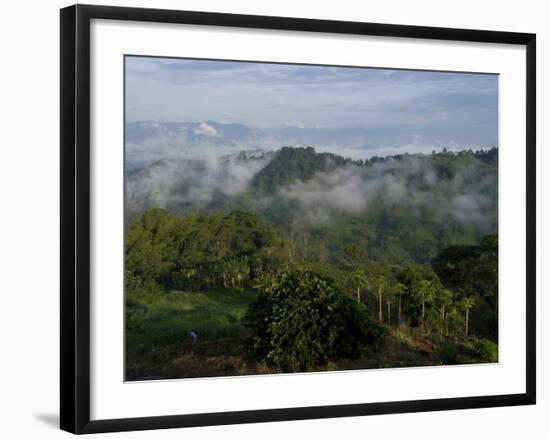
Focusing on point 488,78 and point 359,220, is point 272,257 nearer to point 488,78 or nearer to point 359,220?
point 359,220

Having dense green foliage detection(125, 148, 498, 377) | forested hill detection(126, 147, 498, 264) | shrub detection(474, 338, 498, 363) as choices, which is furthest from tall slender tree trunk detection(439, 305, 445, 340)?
forested hill detection(126, 147, 498, 264)

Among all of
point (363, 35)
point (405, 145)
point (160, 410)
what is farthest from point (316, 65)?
point (160, 410)

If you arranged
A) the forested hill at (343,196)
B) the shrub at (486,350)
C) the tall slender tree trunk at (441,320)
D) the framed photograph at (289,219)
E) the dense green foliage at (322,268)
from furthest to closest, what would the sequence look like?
1. the shrub at (486,350)
2. the tall slender tree trunk at (441,320)
3. the forested hill at (343,196)
4. the dense green foliage at (322,268)
5. the framed photograph at (289,219)

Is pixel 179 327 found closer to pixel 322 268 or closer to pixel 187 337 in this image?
pixel 187 337

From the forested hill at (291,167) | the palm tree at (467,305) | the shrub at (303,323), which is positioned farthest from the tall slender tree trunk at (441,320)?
the forested hill at (291,167)

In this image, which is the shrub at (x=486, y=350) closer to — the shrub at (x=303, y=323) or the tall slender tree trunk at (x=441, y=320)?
the tall slender tree trunk at (x=441, y=320)

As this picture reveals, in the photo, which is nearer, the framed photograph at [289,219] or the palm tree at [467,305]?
the framed photograph at [289,219]

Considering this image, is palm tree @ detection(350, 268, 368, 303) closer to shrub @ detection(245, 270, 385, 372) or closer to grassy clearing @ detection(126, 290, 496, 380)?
shrub @ detection(245, 270, 385, 372)

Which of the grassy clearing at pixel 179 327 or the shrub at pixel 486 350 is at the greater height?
the grassy clearing at pixel 179 327
